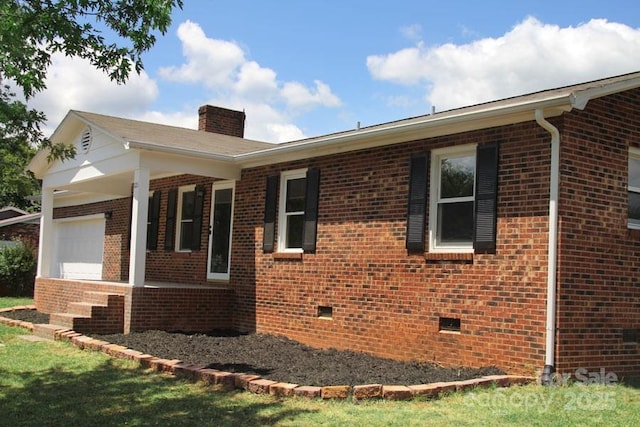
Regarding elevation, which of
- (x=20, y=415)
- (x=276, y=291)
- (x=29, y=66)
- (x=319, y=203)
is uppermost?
(x=29, y=66)

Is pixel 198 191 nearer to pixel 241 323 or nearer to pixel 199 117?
pixel 241 323

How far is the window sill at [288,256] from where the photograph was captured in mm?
11827

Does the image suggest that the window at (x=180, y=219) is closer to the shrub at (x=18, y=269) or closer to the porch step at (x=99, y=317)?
the porch step at (x=99, y=317)

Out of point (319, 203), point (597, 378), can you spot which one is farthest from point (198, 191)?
point (597, 378)

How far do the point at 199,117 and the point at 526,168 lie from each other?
12.9 metres

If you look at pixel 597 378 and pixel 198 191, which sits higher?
pixel 198 191

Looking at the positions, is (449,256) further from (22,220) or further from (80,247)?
(22,220)

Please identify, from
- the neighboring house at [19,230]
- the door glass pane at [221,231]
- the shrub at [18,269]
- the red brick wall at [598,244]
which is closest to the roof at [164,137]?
the door glass pane at [221,231]

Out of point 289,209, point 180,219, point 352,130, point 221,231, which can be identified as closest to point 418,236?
point 352,130

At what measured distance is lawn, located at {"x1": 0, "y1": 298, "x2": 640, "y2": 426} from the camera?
6.50 meters

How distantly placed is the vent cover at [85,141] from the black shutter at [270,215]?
436cm

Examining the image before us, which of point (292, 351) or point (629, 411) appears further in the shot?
point (292, 351)

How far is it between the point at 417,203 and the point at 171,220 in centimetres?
741

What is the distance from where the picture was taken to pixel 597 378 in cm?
833
